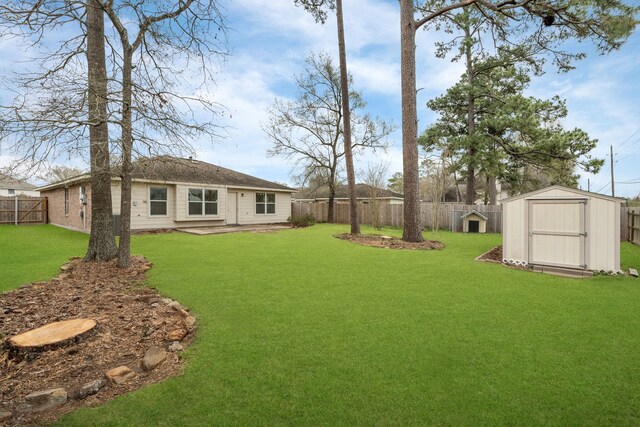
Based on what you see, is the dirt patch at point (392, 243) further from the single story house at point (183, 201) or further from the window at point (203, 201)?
the window at point (203, 201)

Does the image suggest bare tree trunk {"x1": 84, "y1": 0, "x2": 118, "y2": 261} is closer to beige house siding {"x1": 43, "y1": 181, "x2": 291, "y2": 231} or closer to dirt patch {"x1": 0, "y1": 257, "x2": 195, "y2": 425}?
dirt patch {"x1": 0, "y1": 257, "x2": 195, "y2": 425}

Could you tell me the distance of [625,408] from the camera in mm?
2262

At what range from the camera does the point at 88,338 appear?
3.33 metres

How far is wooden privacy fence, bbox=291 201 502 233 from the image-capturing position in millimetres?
16281

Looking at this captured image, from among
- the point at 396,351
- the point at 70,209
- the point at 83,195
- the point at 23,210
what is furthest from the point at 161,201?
the point at 396,351

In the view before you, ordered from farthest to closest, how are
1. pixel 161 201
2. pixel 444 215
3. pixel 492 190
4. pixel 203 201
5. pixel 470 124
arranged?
1. pixel 492 190
2. pixel 444 215
3. pixel 470 124
4. pixel 203 201
5. pixel 161 201

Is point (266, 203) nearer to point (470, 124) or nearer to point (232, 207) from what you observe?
point (232, 207)

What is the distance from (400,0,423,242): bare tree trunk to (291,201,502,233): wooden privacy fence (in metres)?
5.69

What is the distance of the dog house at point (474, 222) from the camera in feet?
52.5

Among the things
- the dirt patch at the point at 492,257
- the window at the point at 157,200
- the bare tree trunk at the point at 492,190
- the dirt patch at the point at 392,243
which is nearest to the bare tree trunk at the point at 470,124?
the bare tree trunk at the point at 492,190

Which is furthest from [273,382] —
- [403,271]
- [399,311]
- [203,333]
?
[403,271]

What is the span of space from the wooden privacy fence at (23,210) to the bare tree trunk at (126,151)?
17.5m

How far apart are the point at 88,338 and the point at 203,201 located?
41.8 feet

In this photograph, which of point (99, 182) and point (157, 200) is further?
point (157, 200)
